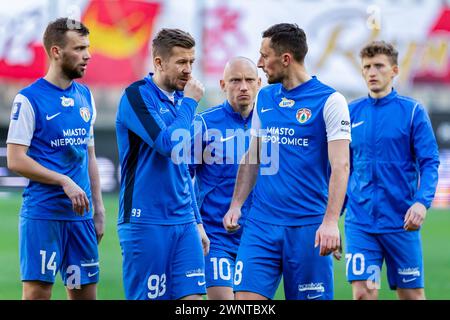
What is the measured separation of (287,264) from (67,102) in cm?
205

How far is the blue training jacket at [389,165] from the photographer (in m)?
7.81

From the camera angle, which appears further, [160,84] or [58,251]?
[58,251]

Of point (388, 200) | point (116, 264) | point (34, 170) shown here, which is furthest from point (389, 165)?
point (116, 264)

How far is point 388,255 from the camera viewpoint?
311 inches

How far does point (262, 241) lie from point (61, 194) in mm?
1549

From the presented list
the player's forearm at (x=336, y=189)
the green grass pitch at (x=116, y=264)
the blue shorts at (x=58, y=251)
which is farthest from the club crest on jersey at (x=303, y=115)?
the green grass pitch at (x=116, y=264)

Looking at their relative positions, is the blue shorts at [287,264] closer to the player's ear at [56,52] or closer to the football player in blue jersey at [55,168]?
the football player in blue jersey at [55,168]

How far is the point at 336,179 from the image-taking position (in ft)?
20.0

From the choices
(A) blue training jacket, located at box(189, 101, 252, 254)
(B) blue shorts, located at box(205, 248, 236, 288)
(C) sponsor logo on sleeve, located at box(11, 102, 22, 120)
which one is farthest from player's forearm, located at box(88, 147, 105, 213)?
(B) blue shorts, located at box(205, 248, 236, 288)

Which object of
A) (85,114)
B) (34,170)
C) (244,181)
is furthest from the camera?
(85,114)

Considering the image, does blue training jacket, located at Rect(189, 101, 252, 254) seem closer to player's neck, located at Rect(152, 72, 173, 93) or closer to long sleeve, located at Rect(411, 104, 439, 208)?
player's neck, located at Rect(152, 72, 173, 93)

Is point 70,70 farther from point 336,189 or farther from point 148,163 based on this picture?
point 336,189
